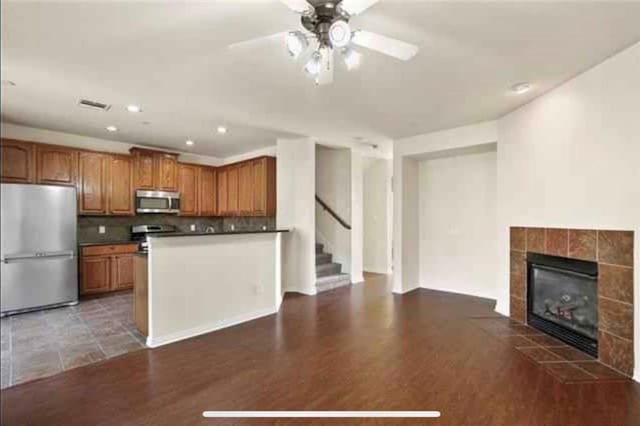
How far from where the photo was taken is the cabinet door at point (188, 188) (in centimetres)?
624

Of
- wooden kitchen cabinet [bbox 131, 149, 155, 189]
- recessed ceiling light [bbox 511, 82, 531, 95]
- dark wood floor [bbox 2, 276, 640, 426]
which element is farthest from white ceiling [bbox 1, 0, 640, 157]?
dark wood floor [bbox 2, 276, 640, 426]

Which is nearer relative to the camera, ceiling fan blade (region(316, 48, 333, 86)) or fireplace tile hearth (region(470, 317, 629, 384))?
ceiling fan blade (region(316, 48, 333, 86))

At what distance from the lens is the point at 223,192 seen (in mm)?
6680

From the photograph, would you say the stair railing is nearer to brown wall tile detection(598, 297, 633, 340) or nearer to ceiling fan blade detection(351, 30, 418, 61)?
brown wall tile detection(598, 297, 633, 340)

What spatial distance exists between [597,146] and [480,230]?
2316mm

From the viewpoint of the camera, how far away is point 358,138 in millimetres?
5402

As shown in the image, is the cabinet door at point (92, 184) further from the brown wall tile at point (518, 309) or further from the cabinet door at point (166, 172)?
the brown wall tile at point (518, 309)

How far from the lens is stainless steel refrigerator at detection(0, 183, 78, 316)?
4.02m

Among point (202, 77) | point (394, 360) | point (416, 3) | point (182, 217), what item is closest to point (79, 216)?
point (182, 217)

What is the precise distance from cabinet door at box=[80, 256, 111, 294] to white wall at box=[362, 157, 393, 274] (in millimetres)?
4930

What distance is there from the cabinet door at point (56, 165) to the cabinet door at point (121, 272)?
53.5 inches

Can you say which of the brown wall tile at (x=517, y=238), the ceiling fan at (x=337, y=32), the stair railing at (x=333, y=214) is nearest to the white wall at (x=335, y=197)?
the stair railing at (x=333, y=214)

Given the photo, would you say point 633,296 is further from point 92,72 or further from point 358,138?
point 92,72

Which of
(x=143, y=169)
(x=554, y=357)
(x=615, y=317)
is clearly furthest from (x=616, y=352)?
(x=143, y=169)
